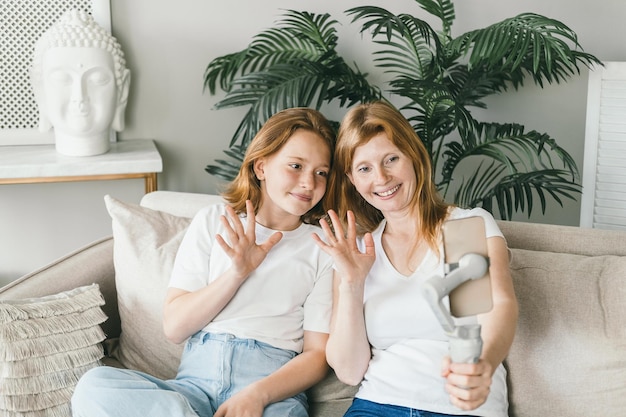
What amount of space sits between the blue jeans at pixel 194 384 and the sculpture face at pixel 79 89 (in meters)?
0.93

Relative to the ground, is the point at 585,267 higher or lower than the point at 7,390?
higher

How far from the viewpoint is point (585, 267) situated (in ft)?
5.41

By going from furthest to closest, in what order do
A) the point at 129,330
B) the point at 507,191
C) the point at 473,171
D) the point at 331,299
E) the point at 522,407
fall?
1. the point at 473,171
2. the point at 507,191
3. the point at 129,330
4. the point at 331,299
5. the point at 522,407

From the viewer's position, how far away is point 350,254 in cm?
156

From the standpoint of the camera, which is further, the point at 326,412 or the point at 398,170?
the point at 326,412

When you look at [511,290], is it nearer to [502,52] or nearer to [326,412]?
[326,412]

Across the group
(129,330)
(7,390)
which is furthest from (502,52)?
(7,390)

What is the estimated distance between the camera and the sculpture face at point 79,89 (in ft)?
7.56

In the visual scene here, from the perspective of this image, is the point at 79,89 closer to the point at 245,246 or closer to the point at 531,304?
the point at 245,246

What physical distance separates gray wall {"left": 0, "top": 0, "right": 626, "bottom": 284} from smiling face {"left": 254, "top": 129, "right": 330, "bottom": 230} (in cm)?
103

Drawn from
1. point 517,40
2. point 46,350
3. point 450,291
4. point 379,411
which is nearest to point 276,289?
point 379,411

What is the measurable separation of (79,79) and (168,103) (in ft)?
1.39

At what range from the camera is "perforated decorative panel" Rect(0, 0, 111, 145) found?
2521 millimetres

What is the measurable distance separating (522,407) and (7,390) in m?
1.08
